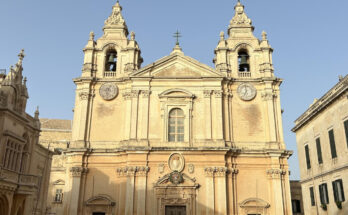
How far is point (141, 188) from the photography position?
21.5m

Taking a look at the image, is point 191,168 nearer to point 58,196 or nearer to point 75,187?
point 75,187

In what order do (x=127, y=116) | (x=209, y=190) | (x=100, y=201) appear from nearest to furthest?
(x=209, y=190) < (x=100, y=201) < (x=127, y=116)

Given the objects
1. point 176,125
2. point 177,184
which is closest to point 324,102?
point 176,125

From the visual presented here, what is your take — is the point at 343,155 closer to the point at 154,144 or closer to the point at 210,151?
the point at 210,151

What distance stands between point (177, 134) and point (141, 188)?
176 inches

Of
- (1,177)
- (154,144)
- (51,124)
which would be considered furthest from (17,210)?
(51,124)

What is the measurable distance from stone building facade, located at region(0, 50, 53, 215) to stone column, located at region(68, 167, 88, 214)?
2605mm

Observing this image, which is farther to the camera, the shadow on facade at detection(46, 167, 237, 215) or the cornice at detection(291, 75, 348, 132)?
the shadow on facade at detection(46, 167, 237, 215)

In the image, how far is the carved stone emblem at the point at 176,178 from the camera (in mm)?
21500

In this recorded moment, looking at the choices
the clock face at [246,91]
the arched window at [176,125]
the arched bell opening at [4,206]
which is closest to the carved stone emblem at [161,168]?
the arched window at [176,125]

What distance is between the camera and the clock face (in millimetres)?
24078

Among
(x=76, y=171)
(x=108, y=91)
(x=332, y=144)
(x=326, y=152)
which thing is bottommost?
(x=76, y=171)

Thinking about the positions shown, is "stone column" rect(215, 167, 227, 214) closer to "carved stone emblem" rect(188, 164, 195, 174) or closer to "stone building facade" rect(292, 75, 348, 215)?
"carved stone emblem" rect(188, 164, 195, 174)

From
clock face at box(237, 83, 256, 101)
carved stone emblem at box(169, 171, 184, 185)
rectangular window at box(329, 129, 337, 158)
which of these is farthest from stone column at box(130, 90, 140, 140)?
rectangular window at box(329, 129, 337, 158)
